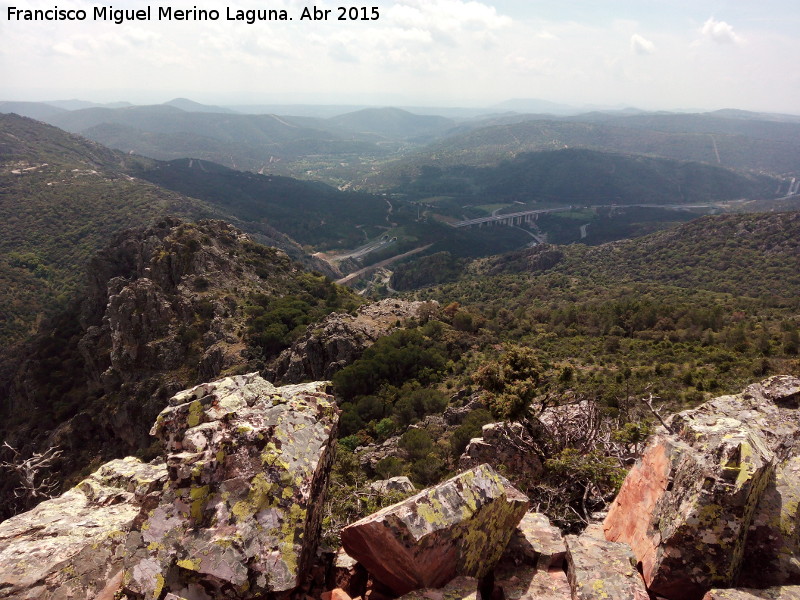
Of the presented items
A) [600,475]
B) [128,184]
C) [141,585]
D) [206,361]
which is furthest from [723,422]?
[128,184]

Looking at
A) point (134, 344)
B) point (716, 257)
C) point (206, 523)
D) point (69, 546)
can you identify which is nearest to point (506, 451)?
point (206, 523)

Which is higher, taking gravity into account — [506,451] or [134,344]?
[506,451]

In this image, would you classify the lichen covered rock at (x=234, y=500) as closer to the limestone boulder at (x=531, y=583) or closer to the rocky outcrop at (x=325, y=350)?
the limestone boulder at (x=531, y=583)

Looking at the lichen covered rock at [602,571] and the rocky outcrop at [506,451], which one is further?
the rocky outcrop at [506,451]

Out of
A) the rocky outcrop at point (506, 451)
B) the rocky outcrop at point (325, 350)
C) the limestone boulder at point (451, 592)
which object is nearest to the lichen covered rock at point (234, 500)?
the limestone boulder at point (451, 592)

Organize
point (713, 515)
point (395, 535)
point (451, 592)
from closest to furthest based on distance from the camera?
point (713, 515)
point (451, 592)
point (395, 535)

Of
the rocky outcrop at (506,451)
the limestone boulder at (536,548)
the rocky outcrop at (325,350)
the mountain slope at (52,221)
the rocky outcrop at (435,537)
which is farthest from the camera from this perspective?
the mountain slope at (52,221)

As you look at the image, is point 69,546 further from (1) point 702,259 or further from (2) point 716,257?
(2) point 716,257
